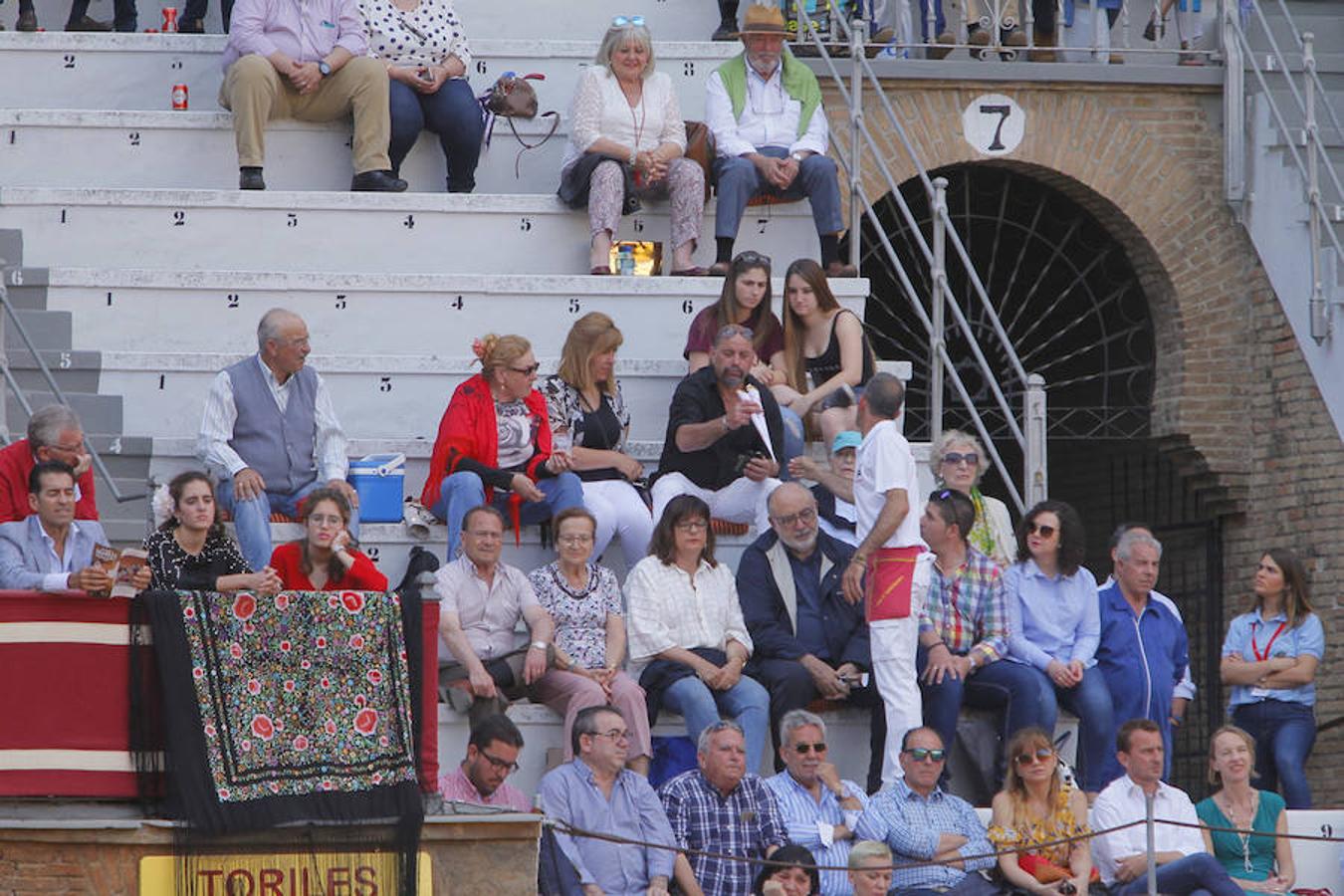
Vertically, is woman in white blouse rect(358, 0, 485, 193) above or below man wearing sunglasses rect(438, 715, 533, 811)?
above

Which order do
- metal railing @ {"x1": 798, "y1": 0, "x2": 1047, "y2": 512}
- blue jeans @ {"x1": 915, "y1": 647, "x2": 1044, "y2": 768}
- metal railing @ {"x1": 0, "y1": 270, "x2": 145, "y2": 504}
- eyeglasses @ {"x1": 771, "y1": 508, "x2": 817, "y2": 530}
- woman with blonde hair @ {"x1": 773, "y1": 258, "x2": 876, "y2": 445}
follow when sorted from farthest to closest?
metal railing @ {"x1": 798, "y1": 0, "x2": 1047, "y2": 512}
woman with blonde hair @ {"x1": 773, "y1": 258, "x2": 876, "y2": 445}
metal railing @ {"x1": 0, "y1": 270, "x2": 145, "y2": 504}
eyeglasses @ {"x1": 771, "y1": 508, "x2": 817, "y2": 530}
blue jeans @ {"x1": 915, "y1": 647, "x2": 1044, "y2": 768}

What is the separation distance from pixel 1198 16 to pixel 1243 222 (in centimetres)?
131

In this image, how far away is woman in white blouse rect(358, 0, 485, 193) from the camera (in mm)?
12898

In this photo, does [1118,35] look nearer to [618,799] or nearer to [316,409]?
[316,409]

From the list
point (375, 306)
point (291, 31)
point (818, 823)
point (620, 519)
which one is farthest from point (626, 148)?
point (818, 823)

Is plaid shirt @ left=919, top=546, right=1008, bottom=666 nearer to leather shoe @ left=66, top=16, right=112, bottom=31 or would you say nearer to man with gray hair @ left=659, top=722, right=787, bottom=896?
man with gray hair @ left=659, top=722, right=787, bottom=896

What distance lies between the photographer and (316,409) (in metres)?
10.6

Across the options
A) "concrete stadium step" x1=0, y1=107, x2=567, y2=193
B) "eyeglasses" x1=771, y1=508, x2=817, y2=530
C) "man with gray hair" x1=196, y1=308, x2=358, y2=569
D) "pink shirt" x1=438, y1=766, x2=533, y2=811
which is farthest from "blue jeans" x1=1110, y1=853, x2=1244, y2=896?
"concrete stadium step" x1=0, y1=107, x2=567, y2=193

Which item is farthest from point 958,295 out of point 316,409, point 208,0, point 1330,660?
point 316,409

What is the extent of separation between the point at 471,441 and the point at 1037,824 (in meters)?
2.78

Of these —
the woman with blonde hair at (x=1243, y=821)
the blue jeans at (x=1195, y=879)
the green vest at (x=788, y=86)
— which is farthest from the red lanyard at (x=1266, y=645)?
the green vest at (x=788, y=86)

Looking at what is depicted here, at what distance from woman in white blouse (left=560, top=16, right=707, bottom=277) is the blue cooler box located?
1.92 meters

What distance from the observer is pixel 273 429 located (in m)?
10.5

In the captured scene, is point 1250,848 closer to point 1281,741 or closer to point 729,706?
point 1281,741
